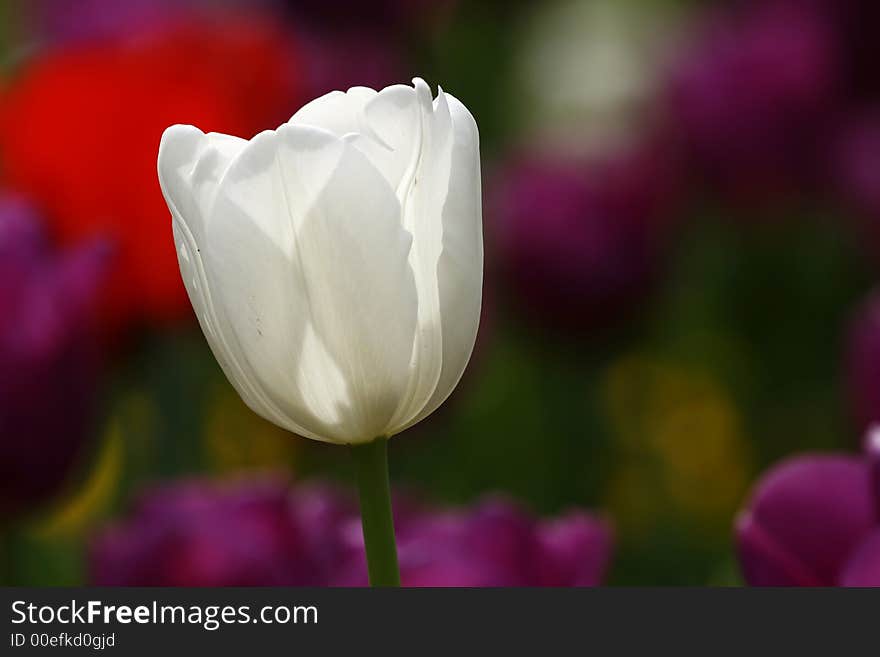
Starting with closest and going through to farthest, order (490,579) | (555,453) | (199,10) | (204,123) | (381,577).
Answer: (381,577) < (490,579) < (204,123) < (555,453) < (199,10)

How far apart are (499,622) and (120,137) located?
26.7 inches

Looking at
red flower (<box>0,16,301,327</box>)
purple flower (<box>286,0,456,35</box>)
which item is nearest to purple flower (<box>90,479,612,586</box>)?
red flower (<box>0,16,301,327</box>)

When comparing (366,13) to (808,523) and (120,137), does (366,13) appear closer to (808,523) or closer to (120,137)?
(120,137)

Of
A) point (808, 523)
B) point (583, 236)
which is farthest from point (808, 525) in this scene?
point (583, 236)

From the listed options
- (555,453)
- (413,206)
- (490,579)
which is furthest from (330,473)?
(413,206)

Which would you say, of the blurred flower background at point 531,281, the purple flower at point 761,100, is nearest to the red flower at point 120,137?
the blurred flower background at point 531,281

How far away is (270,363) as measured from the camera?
332 mm

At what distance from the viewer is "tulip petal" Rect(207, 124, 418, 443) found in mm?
325

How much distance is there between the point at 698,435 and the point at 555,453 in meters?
0.17

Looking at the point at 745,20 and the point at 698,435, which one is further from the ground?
the point at 745,20

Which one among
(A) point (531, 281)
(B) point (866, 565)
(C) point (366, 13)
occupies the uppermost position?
(C) point (366, 13)

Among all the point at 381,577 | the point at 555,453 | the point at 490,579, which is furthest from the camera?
the point at 555,453

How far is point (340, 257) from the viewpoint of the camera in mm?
327

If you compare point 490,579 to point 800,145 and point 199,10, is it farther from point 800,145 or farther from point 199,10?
point 199,10
